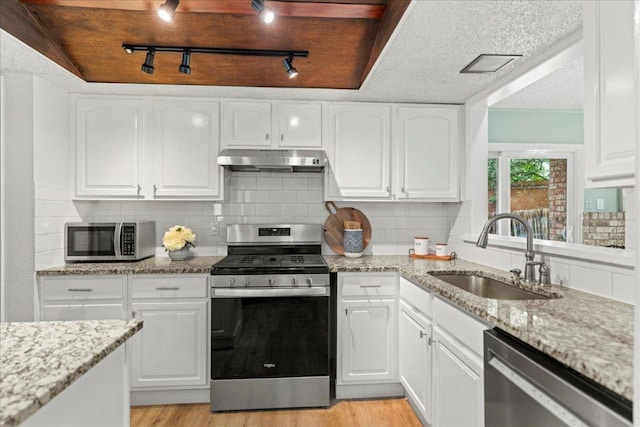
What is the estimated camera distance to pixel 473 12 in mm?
1646

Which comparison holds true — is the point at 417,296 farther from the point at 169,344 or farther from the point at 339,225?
the point at 169,344

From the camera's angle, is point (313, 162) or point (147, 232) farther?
point (147, 232)

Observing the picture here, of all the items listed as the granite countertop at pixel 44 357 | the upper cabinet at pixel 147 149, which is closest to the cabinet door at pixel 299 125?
the upper cabinet at pixel 147 149

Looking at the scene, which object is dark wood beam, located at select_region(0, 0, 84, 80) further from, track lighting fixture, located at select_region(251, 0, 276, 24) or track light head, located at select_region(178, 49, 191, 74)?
track lighting fixture, located at select_region(251, 0, 276, 24)

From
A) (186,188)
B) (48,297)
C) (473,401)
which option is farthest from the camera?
(186,188)

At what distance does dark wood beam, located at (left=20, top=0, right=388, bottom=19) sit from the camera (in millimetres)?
2031

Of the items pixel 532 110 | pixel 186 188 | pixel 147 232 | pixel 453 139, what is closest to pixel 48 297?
pixel 147 232

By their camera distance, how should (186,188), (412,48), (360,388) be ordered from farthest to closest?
(186,188), (360,388), (412,48)

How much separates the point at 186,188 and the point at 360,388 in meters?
1.96

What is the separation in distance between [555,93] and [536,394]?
2961 mm

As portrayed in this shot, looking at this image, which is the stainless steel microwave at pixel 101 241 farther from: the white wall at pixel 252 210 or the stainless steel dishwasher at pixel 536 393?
the stainless steel dishwasher at pixel 536 393

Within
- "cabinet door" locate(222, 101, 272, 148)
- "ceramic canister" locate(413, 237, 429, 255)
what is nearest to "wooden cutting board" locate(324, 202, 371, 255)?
"ceramic canister" locate(413, 237, 429, 255)

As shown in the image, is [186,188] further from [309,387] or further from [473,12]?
[473,12]

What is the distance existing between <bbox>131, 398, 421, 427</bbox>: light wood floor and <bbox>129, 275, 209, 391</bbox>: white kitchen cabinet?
16cm
